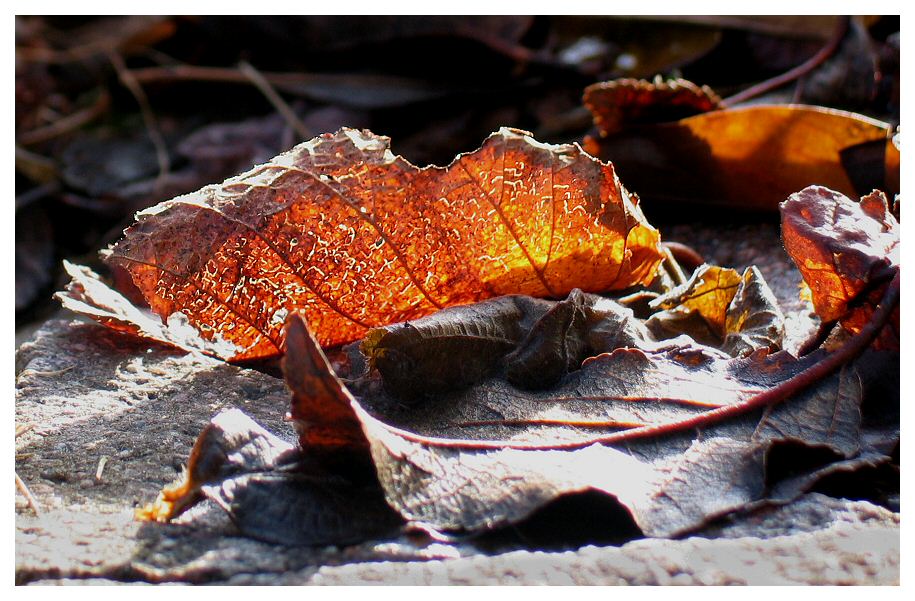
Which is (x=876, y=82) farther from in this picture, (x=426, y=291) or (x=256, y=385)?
(x=256, y=385)

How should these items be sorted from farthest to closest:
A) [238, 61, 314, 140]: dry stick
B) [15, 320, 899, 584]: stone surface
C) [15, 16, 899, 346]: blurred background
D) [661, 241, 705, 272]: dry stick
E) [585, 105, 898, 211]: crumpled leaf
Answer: [238, 61, 314, 140]: dry stick → [15, 16, 899, 346]: blurred background → [585, 105, 898, 211]: crumpled leaf → [661, 241, 705, 272]: dry stick → [15, 320, 899, 584]: stone surface

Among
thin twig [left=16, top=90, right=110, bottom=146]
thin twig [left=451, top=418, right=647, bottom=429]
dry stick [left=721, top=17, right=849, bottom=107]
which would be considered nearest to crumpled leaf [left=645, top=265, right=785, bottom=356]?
thin twig [left=451, top=418, right=647, bottom=429]

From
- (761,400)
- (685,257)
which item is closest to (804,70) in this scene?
(685,257)

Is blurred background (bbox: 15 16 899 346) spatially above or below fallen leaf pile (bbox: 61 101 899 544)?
above

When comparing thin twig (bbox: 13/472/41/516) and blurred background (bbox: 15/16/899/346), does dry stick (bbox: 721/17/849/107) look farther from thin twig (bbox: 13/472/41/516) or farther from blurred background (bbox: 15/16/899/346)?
thin twig (bbox: 13/472/41/516)

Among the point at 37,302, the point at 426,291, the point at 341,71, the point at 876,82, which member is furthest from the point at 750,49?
the point at 37,302

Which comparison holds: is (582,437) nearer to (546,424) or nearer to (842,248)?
(546,424)
